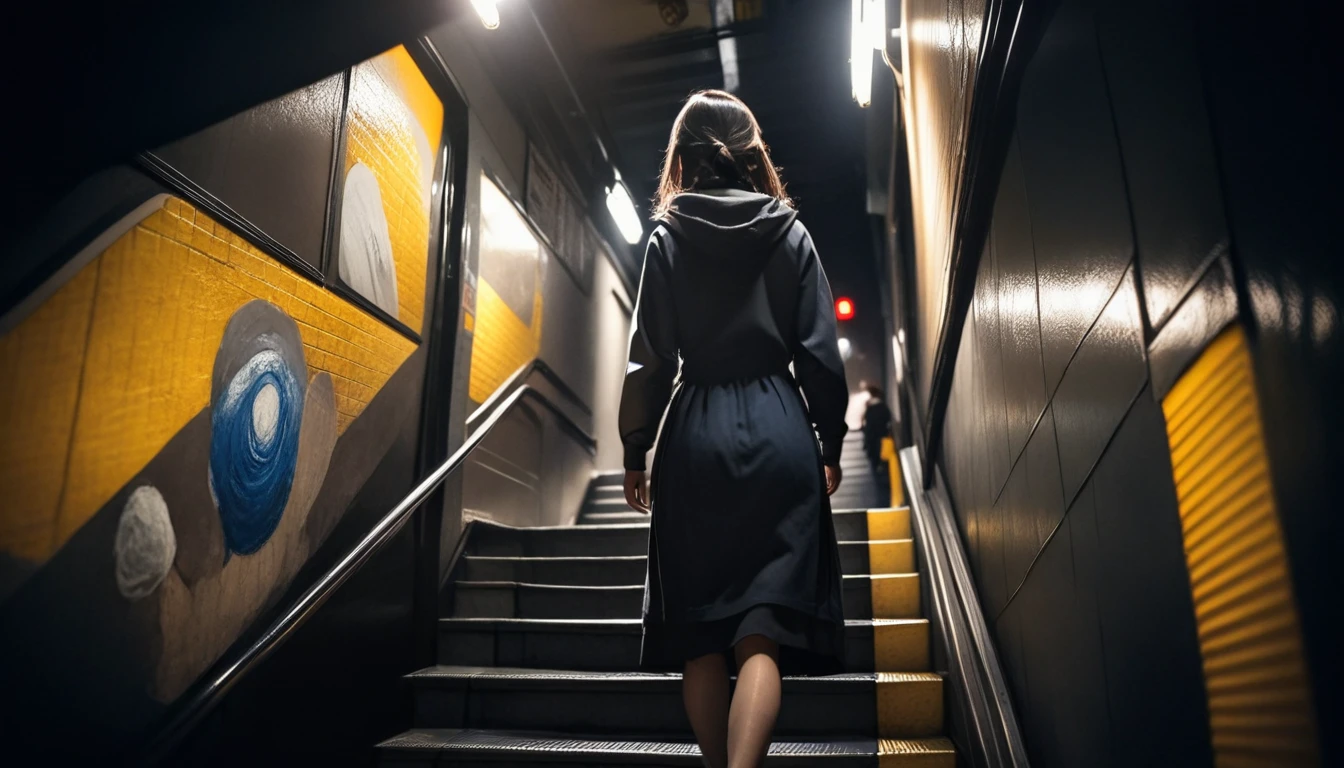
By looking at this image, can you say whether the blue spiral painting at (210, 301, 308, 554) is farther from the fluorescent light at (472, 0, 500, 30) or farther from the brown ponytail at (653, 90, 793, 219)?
the fluorescent light at (472, 0, 500, 30)

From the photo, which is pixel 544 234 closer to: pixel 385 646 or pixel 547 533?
pixel 547 533

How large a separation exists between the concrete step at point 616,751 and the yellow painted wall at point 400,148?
170 cm

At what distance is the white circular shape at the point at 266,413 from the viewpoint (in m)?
2.49

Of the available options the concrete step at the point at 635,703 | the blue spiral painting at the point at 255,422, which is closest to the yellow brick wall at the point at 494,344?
the blue spiral painting at the point at 255,422

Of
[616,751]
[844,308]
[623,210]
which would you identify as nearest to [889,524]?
[616,751]

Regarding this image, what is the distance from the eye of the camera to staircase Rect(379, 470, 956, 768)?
249 cm

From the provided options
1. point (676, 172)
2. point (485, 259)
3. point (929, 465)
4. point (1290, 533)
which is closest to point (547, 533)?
point (485, 259)

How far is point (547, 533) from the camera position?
4066 mm

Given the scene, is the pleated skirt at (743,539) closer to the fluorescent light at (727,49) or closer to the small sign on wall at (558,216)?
the small sign on wall at (558,216)

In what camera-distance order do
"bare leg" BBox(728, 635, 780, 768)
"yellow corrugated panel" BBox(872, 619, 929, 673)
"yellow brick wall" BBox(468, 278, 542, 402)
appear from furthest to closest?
1. "yellow brick wall" BBox(468, 278, 542, 402)
2. "yellow corrugated panel" BBox(872, 619, 929, 673)
3. "bare leg" BBox(728, 635, 780, 768)

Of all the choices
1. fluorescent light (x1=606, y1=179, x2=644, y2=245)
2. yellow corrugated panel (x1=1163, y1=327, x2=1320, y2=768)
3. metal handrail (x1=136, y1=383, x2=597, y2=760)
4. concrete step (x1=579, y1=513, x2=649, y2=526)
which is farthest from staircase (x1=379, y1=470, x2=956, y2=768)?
fluorescent light (x1=606, y1=179, x2=644, y2=245)

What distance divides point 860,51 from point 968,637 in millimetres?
3007

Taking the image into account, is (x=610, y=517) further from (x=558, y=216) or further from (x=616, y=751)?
(x=616, y=751)

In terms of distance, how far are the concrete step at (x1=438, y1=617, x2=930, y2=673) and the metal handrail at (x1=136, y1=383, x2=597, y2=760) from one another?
1.70ft
